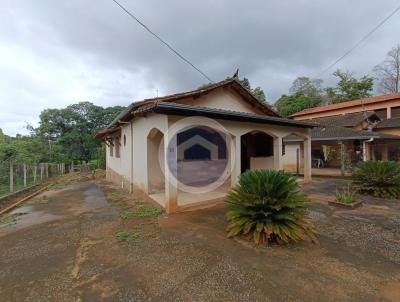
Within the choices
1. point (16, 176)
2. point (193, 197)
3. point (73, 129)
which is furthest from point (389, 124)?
point (73, 129)

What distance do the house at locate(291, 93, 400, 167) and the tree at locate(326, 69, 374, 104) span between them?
9626 millimetres

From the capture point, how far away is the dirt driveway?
8.06 feet

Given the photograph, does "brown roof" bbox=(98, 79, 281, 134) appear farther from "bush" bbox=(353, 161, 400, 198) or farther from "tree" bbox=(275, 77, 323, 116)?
"tree" bbox=(275, 77, 323, 116)

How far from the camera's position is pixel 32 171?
12383 mm

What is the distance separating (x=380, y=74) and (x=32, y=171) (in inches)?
1681

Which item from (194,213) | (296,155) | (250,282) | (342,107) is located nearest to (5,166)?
(194,213)

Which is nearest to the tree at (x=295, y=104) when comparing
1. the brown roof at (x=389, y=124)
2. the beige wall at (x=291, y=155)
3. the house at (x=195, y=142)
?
the brown roof at (x=389, y=124)

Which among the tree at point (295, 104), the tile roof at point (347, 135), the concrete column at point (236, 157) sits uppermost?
the tree at point (295, 104)

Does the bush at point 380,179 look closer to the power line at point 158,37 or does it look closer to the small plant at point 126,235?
the power line at point 158,37

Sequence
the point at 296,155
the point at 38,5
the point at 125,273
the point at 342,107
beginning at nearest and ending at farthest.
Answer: the point at 125,273, the point at 38,5, the point at 296,155, the point at 342,107

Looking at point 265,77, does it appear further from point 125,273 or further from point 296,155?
point 125,273

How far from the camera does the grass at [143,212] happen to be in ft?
17.8

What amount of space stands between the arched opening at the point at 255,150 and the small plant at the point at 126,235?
696 cm

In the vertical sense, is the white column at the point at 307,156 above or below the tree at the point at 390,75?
below
